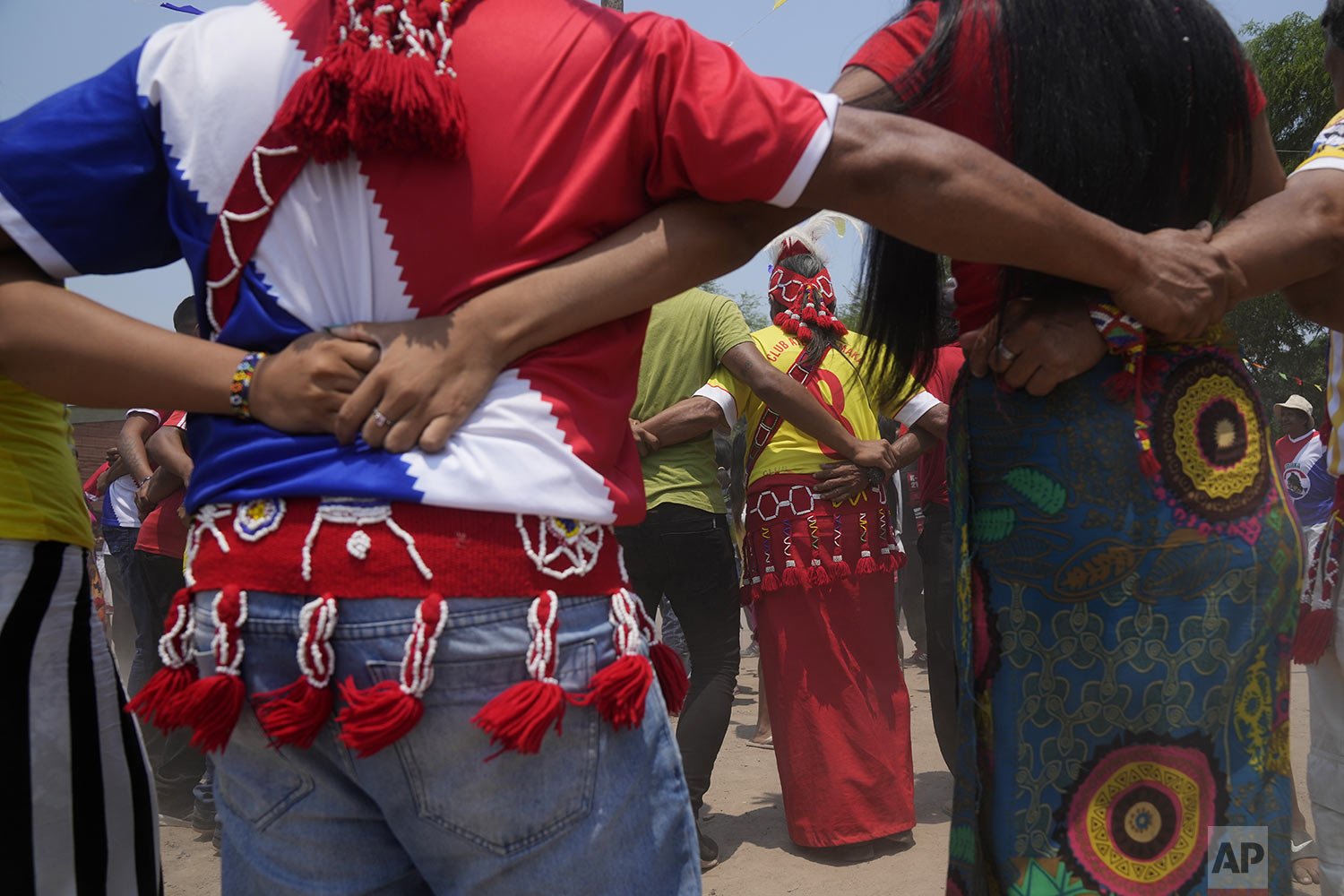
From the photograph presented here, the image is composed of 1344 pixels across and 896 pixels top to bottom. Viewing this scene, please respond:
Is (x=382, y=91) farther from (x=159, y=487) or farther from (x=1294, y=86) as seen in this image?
(x=1294, y=86)

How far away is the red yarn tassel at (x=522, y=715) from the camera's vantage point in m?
1.12

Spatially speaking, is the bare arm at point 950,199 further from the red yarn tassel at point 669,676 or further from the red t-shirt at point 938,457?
the red t-shirt at point 938,457

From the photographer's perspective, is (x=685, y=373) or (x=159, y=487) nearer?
(x=685, y=373)

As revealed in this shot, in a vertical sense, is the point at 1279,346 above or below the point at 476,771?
above

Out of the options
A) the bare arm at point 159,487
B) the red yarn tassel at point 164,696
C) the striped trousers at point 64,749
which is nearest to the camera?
the red yarn tassel at point 164,696

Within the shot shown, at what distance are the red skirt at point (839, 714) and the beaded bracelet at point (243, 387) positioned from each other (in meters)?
2.95

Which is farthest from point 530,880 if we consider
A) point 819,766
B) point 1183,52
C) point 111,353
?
point 819,766

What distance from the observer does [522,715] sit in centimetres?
112

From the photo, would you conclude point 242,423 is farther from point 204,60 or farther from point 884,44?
point 884,44

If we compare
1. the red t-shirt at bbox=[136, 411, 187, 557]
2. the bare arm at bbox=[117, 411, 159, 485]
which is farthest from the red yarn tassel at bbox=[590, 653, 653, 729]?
the bare arm at bbox=[117, 411, 159, 485]

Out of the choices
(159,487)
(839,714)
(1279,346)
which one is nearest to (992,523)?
(839,714)

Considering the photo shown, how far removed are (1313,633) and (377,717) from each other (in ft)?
7.07

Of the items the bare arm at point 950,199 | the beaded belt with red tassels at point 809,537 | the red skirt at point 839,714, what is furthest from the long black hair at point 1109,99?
the red skirt at point 839,714

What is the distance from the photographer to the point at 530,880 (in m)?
1.17
